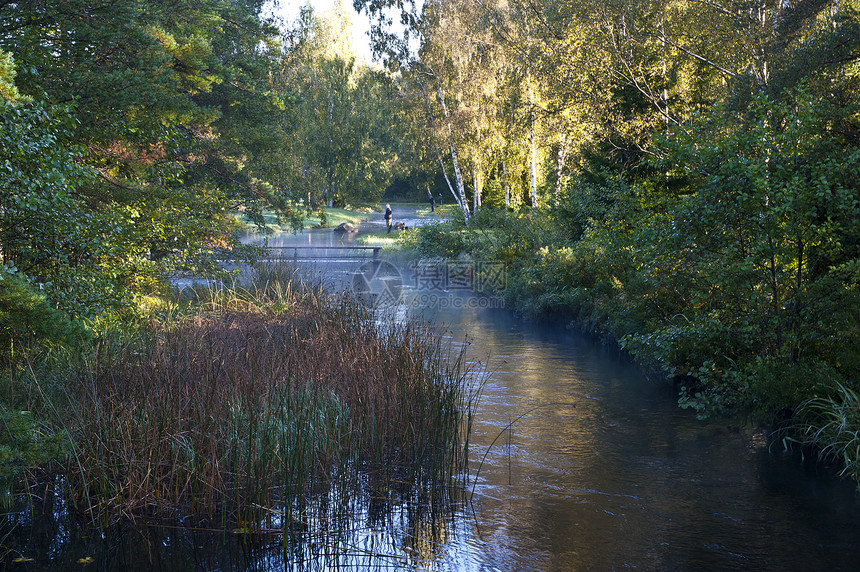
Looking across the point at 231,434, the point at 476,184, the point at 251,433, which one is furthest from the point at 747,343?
the point at 476,184

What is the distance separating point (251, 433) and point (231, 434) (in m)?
0.34

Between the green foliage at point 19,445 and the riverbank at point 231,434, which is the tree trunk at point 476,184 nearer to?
the riverbank at point 231,434

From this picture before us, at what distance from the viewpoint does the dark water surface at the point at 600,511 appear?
5.16m

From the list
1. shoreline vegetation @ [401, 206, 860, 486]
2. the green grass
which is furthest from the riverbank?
the green grass

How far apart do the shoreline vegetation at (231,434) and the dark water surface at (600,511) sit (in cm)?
28

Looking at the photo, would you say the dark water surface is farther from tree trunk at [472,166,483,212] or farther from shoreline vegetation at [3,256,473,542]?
tree trunk at [472,166,483,212]

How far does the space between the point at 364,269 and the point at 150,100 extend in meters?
16.5

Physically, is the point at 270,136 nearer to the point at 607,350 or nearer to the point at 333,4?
the point at 607,350

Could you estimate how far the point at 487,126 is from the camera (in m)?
25.2

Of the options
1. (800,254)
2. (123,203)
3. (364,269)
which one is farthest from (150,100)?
(364,269)

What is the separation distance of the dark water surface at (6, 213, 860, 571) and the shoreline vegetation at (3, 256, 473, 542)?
0.91 ft

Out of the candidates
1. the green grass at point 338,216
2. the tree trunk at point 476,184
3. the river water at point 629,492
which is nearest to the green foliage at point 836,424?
the river water at point 629,492

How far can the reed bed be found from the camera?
5.45 m

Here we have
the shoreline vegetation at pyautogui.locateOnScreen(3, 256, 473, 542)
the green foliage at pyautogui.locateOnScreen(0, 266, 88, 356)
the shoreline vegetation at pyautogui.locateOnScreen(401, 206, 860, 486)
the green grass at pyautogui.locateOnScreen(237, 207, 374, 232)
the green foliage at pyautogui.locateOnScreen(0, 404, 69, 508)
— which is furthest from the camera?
the green grass at pyautogui.locateOnScreen(237, 207, 374, 232)
